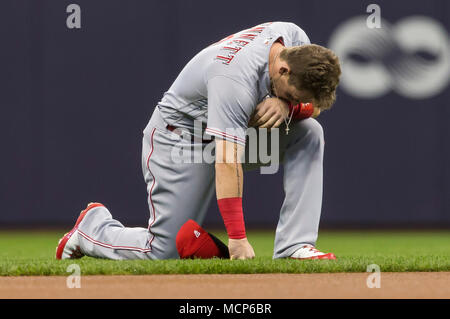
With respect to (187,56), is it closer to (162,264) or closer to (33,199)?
(33,199)

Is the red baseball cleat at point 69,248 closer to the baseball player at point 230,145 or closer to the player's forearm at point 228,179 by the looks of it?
the baseball player at point 230,145

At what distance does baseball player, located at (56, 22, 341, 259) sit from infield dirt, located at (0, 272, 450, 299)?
0.48 meters

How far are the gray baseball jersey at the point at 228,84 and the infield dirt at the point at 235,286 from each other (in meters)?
0.68

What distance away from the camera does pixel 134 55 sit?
7.67 metres

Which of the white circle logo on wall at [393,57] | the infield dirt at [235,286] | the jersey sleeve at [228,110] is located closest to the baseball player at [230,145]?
the jersey sleeve at [228,110]

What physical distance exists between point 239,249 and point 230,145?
474 millimetres

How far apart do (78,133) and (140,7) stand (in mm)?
1341

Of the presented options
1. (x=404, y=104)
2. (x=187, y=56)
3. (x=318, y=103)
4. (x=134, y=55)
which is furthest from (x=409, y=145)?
(x=318, y=103)

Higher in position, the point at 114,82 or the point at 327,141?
the point at 114,82

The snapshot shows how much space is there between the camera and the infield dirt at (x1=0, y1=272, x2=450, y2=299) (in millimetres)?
2635

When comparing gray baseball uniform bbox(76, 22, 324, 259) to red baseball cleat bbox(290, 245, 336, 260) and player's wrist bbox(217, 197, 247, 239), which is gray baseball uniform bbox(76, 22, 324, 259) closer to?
red baseball cleat bbox(290, 245, 336, 260)

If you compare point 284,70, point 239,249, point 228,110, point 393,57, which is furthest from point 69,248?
point 393,57

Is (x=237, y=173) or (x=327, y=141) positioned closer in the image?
(x=237, y=173)

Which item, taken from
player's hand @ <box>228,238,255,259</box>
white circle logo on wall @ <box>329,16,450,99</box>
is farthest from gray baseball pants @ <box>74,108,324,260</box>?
white circle logo on wall @ <box>329,16,450,99</box>
